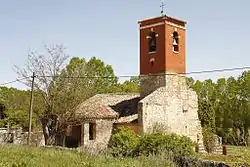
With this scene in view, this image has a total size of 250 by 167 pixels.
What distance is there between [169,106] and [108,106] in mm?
5376

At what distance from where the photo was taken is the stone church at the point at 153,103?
31922 millimetres

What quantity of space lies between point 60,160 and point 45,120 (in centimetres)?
1430

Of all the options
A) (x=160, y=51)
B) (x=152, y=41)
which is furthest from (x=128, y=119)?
(x=152, y=41)

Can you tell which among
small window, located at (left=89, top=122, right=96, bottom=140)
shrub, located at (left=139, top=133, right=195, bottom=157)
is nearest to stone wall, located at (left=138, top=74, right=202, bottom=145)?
small window, located at (left=89, top=122, right=96, bottom=140)

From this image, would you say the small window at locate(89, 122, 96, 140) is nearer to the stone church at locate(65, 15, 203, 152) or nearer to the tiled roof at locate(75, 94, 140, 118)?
the stone church at locate(65, 15, 203, 152)

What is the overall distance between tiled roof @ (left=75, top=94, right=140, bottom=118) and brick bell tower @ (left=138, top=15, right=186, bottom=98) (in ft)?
5.58

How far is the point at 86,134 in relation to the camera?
32125 mm

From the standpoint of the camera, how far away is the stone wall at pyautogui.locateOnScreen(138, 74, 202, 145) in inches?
1236

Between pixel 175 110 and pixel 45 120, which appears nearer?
pixel 45 120

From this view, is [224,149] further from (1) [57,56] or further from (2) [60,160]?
(2) [60,160]

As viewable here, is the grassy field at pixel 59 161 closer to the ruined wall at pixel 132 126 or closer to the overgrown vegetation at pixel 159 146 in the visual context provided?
the overgrown vegetation at pixel 159 146

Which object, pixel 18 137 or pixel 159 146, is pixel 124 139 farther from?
pixel 18 137

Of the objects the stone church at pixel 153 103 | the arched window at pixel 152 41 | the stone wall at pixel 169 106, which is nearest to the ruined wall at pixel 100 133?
the stone church at pixel 153 103

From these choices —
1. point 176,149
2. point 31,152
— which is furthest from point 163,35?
point 31,152
